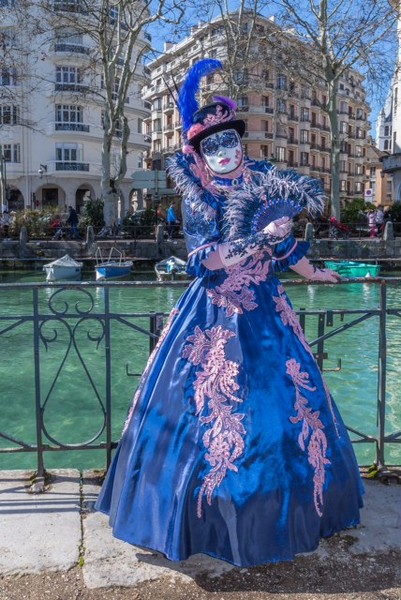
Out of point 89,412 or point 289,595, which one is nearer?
point 289,595

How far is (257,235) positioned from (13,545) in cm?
152

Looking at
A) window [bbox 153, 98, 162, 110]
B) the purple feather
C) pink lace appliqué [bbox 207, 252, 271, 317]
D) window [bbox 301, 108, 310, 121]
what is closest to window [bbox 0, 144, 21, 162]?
window [bbox 153, 98, 162, 110]

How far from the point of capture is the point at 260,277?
2.45 meters

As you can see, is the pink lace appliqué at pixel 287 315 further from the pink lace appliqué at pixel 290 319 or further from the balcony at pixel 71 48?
the balcony at pixel 71 48

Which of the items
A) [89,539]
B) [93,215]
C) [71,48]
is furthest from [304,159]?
[89,539]

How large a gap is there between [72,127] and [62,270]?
24.4m

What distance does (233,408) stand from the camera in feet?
7.41

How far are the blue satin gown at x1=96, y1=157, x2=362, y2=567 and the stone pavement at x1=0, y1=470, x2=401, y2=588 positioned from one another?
0.10m

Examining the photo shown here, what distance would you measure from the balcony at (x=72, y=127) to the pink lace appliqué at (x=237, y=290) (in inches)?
1544

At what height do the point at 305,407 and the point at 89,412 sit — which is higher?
the point at 305,407

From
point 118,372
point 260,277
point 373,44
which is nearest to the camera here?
point 260,277

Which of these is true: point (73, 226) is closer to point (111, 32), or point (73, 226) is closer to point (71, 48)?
point (111, 32)

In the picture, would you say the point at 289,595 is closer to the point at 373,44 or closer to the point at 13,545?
the point at 13,545

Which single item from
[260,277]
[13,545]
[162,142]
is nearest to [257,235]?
[260,277]
